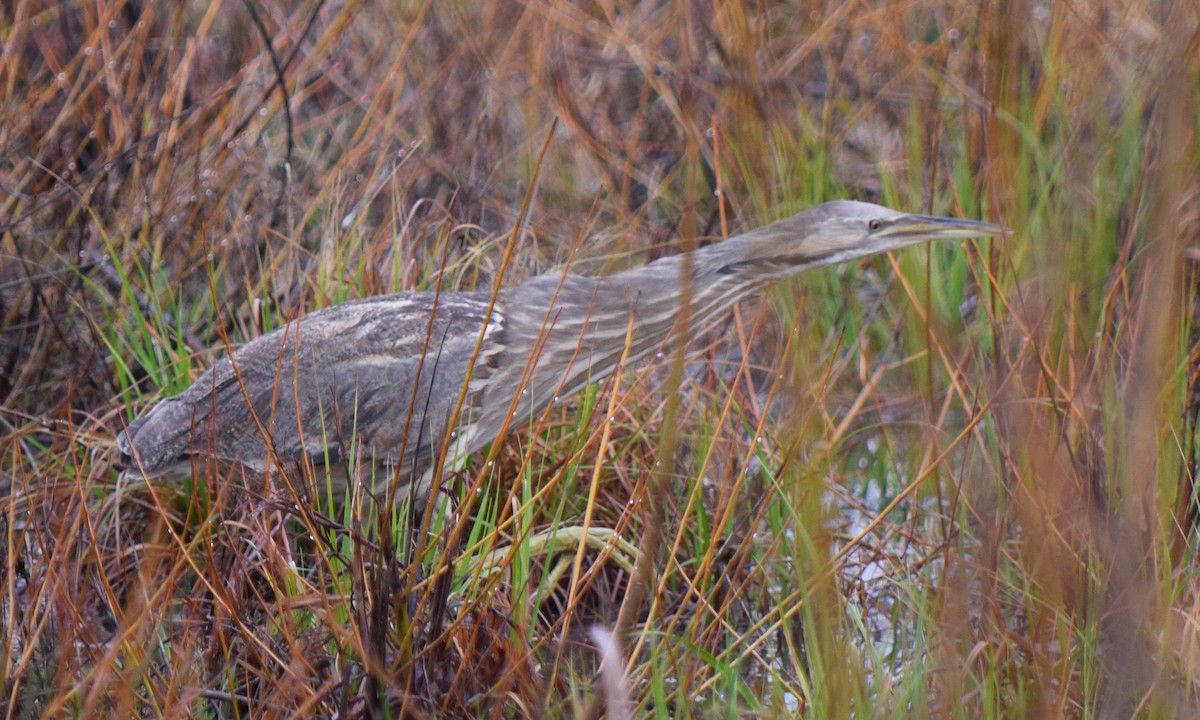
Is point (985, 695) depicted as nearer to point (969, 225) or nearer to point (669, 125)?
point (969, 225)

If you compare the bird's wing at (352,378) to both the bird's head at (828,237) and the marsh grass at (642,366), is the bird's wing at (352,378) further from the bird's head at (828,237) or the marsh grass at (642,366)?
the bird's head at (828,237)

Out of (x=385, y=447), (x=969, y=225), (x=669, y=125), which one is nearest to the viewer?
(x=969, y=225)

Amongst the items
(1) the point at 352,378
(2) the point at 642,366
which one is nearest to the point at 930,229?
(2) the point at 642,366

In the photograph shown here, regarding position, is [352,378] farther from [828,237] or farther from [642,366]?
[828,237]

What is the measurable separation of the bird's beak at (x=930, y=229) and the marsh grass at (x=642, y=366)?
0.06 meters

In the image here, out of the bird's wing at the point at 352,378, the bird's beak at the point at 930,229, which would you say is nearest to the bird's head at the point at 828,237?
the bird's beak at the point at 930,229

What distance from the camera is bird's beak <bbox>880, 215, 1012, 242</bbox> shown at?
208cm

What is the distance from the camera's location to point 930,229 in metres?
2.14

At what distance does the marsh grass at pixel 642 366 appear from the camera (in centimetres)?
139

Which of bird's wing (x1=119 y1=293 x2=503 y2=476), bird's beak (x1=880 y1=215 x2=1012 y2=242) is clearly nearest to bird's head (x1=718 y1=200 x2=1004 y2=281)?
bird's beak (x1=880 y1=215 x2=1012 y2=242)

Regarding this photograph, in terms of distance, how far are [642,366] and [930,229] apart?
84 centimetres

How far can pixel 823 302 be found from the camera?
2760 mm

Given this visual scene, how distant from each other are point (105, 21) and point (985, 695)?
251cm

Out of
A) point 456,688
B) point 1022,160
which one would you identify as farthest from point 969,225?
point 456,688
